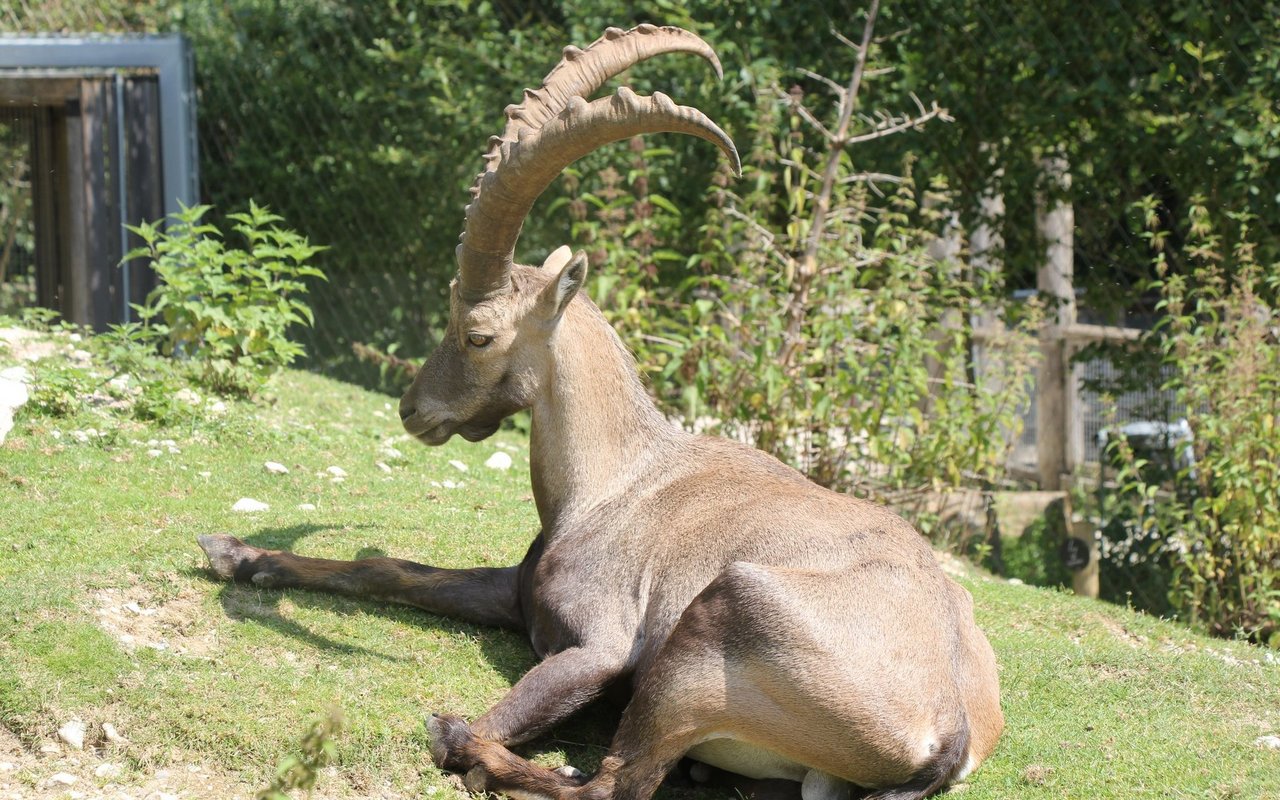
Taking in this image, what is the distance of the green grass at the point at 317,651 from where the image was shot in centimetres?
458

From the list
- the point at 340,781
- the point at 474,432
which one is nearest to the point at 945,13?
the point at 474,432

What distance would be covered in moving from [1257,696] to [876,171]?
5447mm

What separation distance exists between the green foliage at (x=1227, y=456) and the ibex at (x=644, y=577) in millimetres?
3325

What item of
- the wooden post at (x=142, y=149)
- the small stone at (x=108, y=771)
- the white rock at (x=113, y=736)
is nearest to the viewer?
the small stone at (x=108, y=771)

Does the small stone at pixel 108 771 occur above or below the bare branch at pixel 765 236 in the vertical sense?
below

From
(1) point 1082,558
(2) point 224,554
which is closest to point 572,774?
(2) point 224,554

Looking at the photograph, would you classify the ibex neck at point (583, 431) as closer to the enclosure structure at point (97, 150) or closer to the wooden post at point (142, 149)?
the enclosure structure at point (97, 150)

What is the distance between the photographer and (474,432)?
225 inches

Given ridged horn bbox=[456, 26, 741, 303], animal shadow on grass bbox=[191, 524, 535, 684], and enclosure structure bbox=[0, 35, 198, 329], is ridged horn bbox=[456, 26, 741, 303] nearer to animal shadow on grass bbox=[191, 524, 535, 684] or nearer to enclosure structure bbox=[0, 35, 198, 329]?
animal shadow on grass bbox=[191, 524, 535, 684]

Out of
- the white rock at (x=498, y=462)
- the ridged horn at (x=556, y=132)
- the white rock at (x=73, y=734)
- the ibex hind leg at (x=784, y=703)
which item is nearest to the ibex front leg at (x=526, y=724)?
the ibex hind leg at (x=784, y=703)

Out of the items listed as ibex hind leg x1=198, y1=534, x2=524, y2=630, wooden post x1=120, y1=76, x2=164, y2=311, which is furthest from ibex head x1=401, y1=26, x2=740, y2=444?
wooden post x1=120, y1=76, x2=164, y2=311

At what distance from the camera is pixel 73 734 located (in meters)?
4.43

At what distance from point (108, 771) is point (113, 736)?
0.15 m

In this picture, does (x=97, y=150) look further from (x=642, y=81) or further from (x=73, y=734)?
(x=73, y=734)
